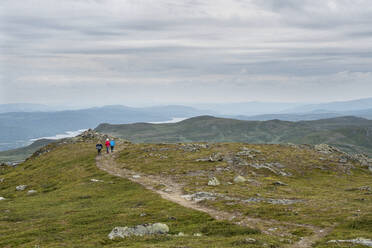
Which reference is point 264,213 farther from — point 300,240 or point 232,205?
point 300,240

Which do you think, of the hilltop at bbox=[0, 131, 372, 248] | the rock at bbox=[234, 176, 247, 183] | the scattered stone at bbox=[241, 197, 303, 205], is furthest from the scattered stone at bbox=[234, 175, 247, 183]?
the scattered stone at bbox=[241, 197, 303, 205]

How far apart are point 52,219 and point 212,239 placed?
23.3 metres

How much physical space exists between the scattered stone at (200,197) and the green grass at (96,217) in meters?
3.87

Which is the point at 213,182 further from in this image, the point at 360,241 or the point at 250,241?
the point at 360,241

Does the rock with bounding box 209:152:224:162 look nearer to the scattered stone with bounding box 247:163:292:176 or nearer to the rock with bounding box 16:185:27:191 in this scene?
the scattered stone with bounding box 247:163:292:176

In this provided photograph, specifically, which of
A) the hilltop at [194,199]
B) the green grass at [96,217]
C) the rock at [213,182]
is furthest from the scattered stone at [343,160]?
the green grass at [96,217]

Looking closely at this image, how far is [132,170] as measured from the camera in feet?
241

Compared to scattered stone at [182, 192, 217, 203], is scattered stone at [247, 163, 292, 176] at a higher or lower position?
lower

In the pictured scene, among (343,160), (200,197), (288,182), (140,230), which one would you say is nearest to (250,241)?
(140,230)

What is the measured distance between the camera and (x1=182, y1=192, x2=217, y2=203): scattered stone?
150 ft

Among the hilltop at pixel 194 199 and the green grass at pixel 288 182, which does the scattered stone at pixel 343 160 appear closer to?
the hilltop at pixel 194 199

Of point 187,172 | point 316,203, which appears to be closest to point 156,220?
point 316,203

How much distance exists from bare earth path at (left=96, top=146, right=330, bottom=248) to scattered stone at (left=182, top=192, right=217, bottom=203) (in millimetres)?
754

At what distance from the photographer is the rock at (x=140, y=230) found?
32438 millimetres
